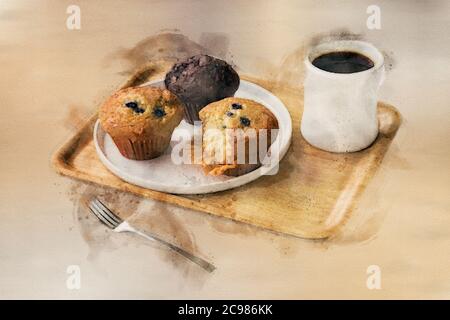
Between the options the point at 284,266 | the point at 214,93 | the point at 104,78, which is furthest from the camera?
the point at 104,78

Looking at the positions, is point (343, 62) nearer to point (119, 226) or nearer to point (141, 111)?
point (141, 111)

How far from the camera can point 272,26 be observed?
1242 mm

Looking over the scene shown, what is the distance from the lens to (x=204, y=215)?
101cm

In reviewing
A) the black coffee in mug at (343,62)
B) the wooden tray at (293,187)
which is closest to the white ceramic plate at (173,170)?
the wooden tray at (293,187)

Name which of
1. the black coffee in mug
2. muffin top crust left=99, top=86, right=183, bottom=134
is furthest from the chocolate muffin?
the black coffee in mug

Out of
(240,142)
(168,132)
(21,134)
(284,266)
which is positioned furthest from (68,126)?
(284,266)

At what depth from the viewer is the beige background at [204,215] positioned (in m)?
0.98

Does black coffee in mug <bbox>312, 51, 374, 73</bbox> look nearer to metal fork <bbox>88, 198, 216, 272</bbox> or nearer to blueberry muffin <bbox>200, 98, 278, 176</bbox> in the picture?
blueberry muffin <bbox>200, 98, 278, 176</bbox>

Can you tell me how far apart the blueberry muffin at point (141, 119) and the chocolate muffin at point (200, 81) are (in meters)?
0.05

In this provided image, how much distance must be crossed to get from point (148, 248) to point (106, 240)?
0.06 metres

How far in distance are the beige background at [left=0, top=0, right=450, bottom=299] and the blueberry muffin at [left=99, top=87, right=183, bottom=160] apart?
0.08m

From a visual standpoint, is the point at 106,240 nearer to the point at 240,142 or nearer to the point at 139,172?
the point at 139,172

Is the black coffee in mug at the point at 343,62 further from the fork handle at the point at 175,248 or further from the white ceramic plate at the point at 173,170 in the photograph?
the fork handle at the point at 175,248

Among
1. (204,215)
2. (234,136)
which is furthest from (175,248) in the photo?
(234,136)
